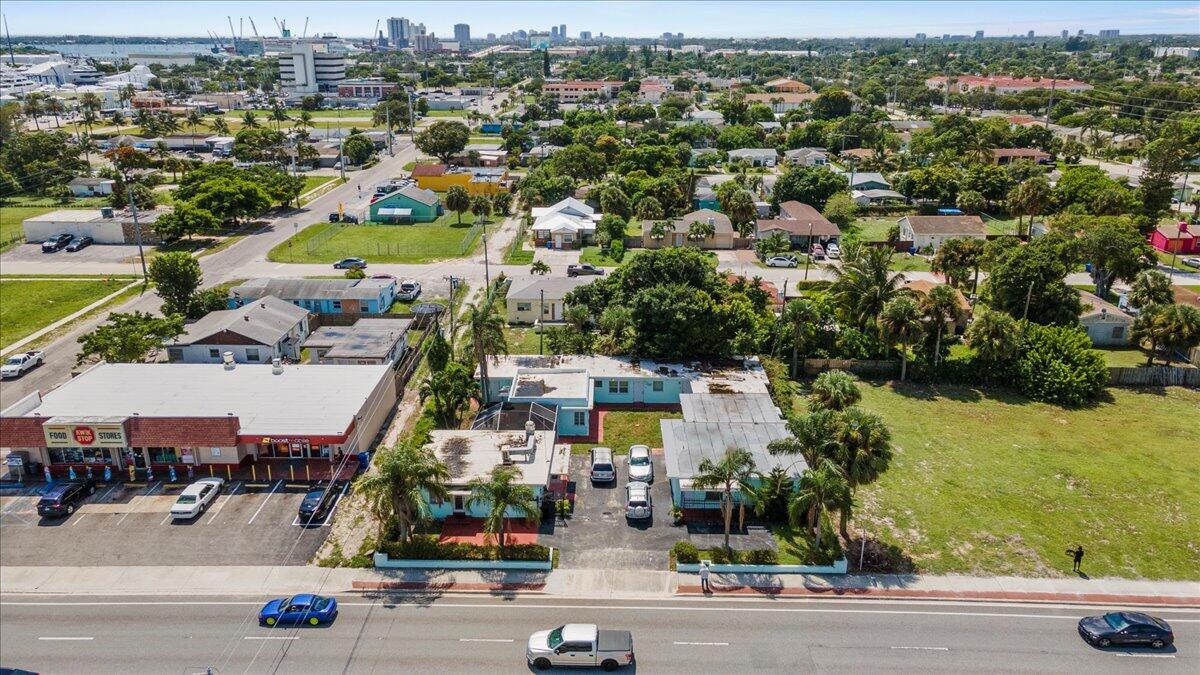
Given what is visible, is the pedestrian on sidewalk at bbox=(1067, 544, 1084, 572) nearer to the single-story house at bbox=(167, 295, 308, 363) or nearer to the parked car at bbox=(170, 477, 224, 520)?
the parked car at bbox=(170, 477, 224, 520)

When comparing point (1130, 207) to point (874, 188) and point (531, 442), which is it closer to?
point (874, 188)

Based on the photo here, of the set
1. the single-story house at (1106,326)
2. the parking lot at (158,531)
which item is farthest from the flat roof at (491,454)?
the single-story house at (1106,326)

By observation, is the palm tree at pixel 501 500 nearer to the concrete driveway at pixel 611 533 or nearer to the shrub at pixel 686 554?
the concrete driveway at pixel 611 533

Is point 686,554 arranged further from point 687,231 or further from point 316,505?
point 687,231

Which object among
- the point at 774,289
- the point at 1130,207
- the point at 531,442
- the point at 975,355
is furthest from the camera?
the point at 1130,207

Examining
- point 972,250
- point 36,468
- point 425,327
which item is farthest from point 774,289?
point 36,468

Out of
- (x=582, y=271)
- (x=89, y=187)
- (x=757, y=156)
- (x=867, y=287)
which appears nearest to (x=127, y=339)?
(x=582, y=271)
